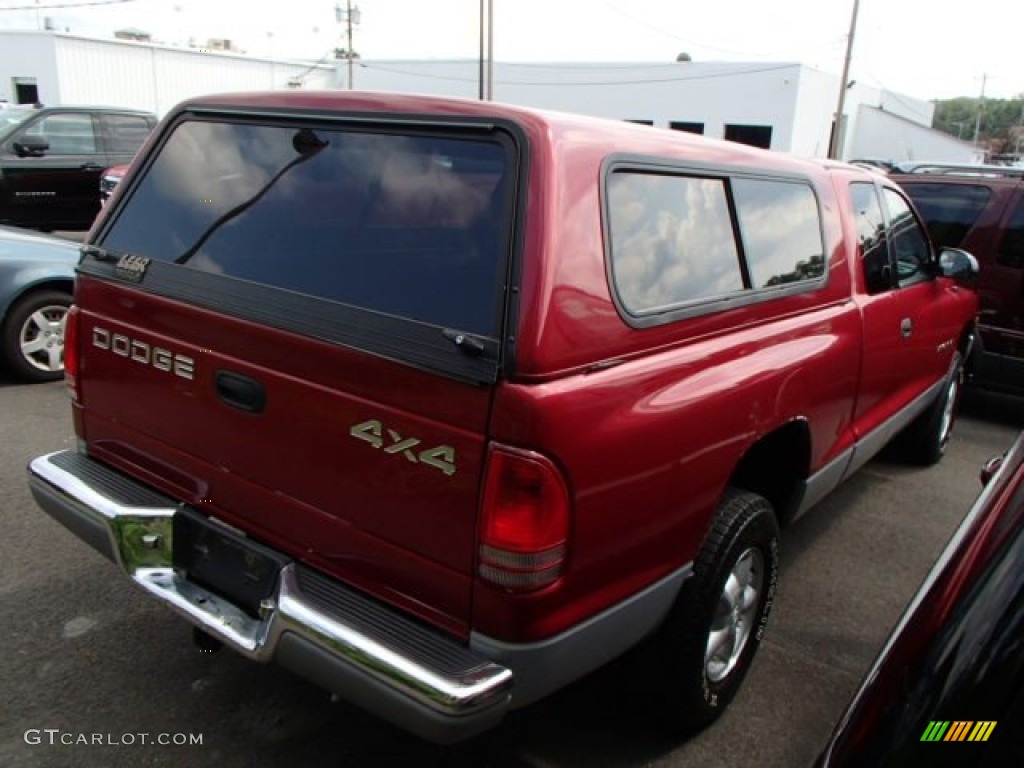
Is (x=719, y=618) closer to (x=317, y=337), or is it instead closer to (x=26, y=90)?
(x=317, y=337)

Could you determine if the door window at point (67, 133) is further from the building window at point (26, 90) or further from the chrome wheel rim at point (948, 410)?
the building window at point (26, 90)

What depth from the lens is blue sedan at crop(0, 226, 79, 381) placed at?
18.7 ft

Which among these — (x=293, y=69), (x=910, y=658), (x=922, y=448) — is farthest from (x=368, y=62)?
(x=910, y=658)

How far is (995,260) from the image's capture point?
628 centimetres

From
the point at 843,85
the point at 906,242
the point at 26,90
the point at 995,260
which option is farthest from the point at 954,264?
the point at 26,90

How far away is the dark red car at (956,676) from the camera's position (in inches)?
46.4

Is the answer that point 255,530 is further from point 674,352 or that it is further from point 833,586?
point 833,586

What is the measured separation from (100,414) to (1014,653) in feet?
8.81

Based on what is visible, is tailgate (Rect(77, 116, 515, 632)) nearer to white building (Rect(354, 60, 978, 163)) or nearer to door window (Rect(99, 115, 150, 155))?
door window (Rect(99, 115, 150, 155))

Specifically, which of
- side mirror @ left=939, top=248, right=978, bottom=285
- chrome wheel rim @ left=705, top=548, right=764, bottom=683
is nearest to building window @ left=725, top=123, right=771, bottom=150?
side mirror @ left=939, top=248, right=978, bottom=285

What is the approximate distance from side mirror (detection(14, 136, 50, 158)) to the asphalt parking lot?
26.1ft

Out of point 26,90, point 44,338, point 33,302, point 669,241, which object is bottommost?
point 44,338

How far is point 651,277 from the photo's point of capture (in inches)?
92.3

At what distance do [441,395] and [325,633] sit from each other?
652 millimetres
